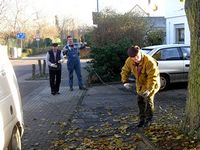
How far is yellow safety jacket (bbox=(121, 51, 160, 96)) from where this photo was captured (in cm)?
767

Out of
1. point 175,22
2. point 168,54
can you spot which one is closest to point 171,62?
point 168,54

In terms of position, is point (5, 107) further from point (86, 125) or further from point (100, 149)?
point (86, 125)

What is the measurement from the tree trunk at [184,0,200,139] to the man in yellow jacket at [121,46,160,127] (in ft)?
3.94

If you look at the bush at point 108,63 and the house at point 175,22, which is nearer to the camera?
the bush at point 108,63

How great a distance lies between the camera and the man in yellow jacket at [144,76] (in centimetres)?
765

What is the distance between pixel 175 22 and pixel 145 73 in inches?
813

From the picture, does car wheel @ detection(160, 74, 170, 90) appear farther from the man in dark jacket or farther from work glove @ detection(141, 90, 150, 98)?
work glove @ detection(141, 90, 150, 98)

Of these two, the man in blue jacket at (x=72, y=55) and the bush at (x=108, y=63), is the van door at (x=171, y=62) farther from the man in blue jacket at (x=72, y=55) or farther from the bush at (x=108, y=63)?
the bush at (x=108, y=63)

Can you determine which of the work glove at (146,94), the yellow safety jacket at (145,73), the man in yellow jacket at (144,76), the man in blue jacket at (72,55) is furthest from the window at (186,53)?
the work glove at (146,94)

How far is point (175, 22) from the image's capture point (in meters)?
27.8

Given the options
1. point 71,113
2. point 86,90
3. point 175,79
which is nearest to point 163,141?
point 71,113

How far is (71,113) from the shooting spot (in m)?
10.8

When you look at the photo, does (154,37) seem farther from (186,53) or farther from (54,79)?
(54,79)

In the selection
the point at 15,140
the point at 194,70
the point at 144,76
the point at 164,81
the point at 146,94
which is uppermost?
the point at 194,70
